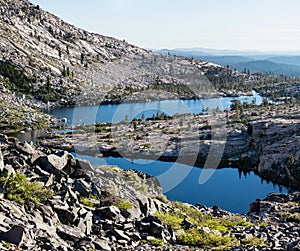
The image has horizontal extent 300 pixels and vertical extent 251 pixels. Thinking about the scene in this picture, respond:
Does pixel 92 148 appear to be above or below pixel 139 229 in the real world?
below

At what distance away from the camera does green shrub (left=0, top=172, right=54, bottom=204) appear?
14561 millimetres

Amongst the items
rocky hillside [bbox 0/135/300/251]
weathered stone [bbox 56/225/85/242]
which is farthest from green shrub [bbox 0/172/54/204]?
weathered stone [bbox 56/225/85/242]

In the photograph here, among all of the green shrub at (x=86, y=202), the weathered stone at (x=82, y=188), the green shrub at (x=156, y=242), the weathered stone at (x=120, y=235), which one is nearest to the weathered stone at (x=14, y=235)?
the weathered stone at (x=120, y=235)

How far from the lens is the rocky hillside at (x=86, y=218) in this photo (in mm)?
13219

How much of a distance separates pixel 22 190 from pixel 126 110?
123 metres

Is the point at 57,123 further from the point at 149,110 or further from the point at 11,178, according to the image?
the point at 11,178

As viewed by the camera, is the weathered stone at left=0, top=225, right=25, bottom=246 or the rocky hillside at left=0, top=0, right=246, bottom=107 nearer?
the weathered stone at left=0, top=225, right=25, bottom=246

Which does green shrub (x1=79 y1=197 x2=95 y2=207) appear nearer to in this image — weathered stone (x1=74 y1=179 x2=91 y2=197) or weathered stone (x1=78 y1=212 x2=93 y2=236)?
weathered stone (x1=74 y1=179 x2=91 y2=197)

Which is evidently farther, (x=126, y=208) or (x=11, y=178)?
(x=126, y=208)

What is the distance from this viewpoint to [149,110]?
139375mm

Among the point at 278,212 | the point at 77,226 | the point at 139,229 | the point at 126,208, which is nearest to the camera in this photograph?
the point at 77,226

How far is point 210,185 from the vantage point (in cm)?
5928

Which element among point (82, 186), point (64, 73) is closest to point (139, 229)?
point (82, 186)

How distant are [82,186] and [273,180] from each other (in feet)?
161
